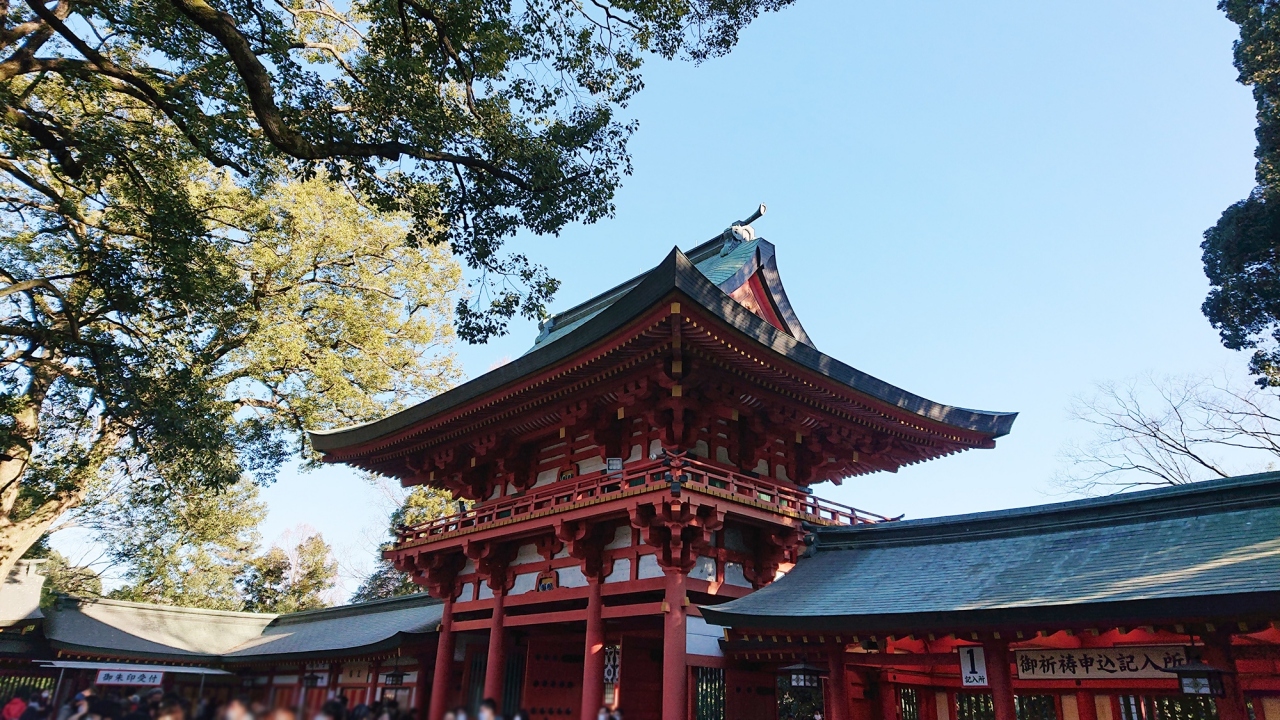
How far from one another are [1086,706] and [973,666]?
1792 millimetres

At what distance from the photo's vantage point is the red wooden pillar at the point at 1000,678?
10.1 m

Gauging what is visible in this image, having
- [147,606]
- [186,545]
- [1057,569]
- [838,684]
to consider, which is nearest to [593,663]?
[838,684]

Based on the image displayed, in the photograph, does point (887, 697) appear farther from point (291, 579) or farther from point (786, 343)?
point (291, 579)

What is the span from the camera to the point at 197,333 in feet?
62.4

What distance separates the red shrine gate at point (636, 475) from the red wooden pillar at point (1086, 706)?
5229 mm

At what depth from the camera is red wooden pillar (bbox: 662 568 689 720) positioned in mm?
12008

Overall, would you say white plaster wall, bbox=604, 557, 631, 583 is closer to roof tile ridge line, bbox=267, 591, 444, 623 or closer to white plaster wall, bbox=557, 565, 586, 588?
white plaster wall, bbox=557, 565, 586, 588

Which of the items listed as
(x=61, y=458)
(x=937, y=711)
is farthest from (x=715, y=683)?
(x=61, y=458)

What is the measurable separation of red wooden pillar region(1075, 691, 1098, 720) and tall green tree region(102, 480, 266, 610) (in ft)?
96.8

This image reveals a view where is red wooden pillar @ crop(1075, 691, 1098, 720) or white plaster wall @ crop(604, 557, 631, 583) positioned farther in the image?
white plaster wall @ crop(604, 557, 631, 583)

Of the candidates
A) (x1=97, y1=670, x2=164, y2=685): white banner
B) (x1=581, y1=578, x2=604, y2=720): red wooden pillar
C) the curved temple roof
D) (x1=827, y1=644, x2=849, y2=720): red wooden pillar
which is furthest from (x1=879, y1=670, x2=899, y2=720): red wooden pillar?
(x1=97, y1=670, x2=164, y2=685): white banner

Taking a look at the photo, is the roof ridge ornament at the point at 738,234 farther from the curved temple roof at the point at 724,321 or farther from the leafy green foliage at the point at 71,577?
the leafy green foliage at the point at 71,577

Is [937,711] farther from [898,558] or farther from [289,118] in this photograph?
[289,118]

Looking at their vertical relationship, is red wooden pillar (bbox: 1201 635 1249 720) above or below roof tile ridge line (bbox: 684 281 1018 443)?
below
